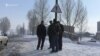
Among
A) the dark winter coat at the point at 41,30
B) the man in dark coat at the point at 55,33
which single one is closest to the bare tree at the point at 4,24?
the dark winter coat at the point at 41,30

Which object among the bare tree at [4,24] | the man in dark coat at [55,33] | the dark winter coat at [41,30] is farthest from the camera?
the bare tree at [4,24]

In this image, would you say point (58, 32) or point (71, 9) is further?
point (71, 9)

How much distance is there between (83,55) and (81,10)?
56914 millimetres

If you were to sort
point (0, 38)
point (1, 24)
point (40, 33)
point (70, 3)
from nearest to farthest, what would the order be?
point (40, 33) < point (0, 38) < point (70, 3) < point (1, 24)

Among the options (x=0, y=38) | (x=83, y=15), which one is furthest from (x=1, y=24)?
(x=0, y=38)

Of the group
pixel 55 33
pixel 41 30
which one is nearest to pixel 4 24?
pixel 41 30

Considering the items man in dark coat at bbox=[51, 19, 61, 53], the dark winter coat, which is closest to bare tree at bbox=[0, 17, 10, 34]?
the dark winter coat

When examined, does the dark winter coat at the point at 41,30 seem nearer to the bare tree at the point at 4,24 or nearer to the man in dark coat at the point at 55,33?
the man in dark coat at the point at 55,33

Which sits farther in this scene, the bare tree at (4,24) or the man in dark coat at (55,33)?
the bare tree at (4,24)

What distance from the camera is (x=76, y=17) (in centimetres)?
7075

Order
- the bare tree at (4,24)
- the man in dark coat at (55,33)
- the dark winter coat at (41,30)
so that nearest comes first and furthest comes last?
the man in dark coat at (55,33)
the dark winter coat at (41,30)
the bare tree at (4,24)

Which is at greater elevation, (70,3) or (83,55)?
(70,3)

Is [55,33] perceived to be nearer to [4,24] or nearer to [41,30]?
[41,30]

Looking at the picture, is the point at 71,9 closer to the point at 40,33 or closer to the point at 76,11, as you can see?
the point at 76,11
